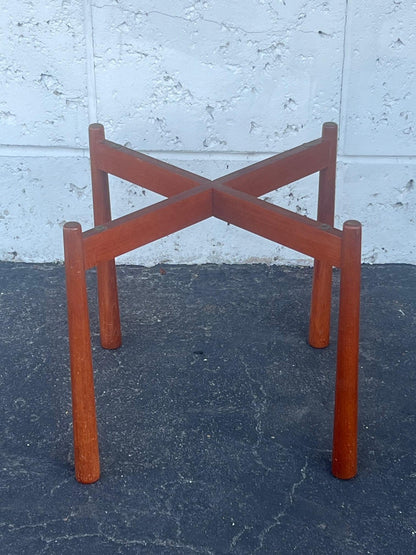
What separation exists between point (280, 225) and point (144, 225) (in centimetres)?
28

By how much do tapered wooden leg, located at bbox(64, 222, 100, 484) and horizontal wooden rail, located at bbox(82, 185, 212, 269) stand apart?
0.03m

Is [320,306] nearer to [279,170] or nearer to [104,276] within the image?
[279,170]

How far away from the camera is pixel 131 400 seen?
88.6 inches

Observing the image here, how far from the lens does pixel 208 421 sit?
216 cm

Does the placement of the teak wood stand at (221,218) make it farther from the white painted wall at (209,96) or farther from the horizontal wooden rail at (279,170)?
the white painted wall at (209,96)

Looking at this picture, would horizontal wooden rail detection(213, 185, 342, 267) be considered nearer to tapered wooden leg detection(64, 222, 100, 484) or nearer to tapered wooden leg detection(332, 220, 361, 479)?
tapered wooden leg detection(332, 220, 361, 479)

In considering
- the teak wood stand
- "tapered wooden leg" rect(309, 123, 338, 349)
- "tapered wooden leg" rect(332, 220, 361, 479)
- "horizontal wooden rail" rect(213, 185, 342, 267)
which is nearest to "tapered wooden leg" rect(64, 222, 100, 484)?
the teak wood stand

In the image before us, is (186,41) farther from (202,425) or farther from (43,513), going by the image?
(43,513)

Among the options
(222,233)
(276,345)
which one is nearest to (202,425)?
(276,345)

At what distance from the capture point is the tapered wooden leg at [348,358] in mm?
1764

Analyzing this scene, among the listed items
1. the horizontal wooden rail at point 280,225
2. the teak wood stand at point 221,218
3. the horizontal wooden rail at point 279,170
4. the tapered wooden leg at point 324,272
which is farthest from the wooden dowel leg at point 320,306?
the horizontal wooden rail at point 280,225

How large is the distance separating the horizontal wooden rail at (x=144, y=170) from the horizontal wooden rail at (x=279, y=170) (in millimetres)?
87

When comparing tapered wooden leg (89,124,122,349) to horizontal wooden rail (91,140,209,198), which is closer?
horizontal wooden rail (91,140,209,198)

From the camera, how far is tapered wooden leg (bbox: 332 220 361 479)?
1.76 m
